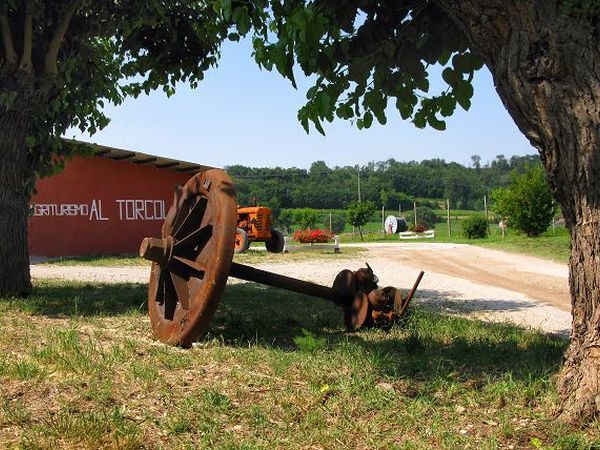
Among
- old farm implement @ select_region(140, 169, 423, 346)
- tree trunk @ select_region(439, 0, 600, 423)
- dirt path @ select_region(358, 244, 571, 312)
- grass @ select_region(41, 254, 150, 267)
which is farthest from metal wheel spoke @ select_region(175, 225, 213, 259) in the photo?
grass @ select_region(41, 254, 150, 267)

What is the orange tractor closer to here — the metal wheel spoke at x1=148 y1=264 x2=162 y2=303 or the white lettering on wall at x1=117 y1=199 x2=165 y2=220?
the white lettering on wall at x1=117 y1=199 x2=165 y2=220

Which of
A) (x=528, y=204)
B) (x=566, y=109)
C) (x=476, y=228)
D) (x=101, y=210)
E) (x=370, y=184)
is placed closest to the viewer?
(x=566, y=109)

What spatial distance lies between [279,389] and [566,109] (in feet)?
7.44

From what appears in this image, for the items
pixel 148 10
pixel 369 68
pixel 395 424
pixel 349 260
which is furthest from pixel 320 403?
pixel 349 260

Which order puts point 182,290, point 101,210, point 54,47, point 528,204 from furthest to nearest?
point 528,204
point 101,210
point 54,47
point 182,290

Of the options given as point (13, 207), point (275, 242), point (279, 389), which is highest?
point (13, 207)

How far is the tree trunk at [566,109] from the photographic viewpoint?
2979mm

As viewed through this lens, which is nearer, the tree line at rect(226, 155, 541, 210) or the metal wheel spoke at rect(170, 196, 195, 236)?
the metal wheel spoke at rect(170, 196, 195, 236)

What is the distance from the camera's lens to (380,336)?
Result: 18.4 feet

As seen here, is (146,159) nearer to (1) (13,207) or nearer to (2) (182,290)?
(1) (13,207)

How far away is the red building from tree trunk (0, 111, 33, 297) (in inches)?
549

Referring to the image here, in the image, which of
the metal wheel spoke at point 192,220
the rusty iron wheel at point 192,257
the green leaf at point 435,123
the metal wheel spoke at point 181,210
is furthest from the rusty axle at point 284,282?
the green leaf at point 435,123

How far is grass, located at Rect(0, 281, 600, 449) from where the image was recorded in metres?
3.01

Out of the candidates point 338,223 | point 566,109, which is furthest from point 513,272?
point 338,223
